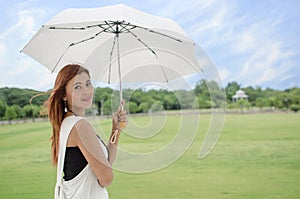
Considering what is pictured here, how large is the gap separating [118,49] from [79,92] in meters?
0.47

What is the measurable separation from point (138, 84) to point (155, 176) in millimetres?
1295

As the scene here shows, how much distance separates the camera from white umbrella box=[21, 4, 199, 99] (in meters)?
1.56

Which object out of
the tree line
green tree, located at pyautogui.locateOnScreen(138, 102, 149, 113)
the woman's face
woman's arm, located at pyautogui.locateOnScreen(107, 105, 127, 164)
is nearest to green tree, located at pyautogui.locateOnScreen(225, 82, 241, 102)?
the tree line

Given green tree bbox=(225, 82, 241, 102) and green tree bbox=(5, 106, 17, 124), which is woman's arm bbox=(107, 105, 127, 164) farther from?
green tree bbox=(5, 106, 17, 124)

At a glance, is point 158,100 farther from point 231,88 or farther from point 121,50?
point 121,50

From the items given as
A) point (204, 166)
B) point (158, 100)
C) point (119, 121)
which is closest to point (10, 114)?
point (158, 100)

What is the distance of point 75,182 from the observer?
1.18m

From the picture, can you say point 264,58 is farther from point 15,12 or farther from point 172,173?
point 15,12

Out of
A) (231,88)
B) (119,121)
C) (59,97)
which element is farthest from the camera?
(231,88)

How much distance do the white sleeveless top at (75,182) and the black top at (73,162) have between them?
0.01 metres

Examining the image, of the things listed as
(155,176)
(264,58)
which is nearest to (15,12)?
(155,176)

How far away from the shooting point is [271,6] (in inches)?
126

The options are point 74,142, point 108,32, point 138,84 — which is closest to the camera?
point 74,142

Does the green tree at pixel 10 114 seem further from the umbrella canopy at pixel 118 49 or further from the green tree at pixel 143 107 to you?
the umbrella canopy at pixel 118 49
